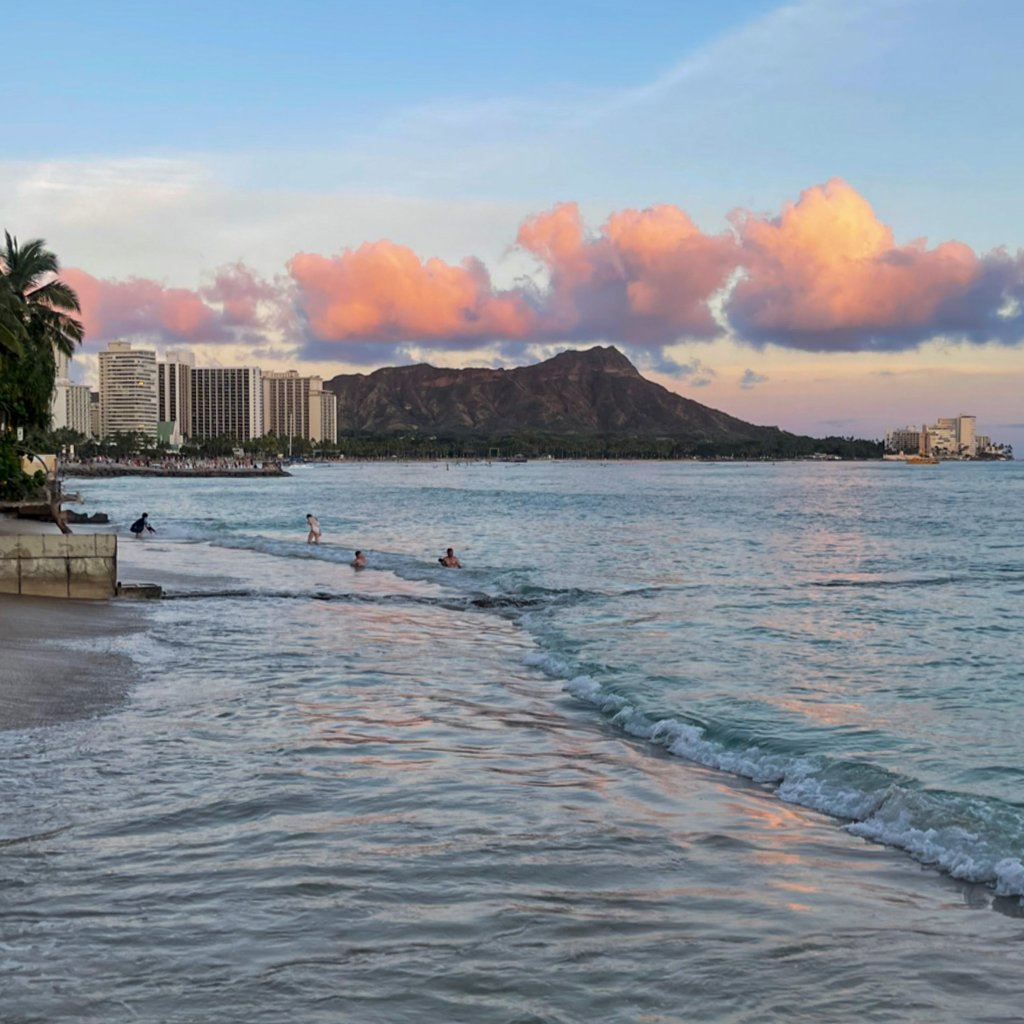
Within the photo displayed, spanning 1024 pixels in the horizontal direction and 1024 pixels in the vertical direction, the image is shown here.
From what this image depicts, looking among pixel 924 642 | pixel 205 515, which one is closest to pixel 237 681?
pixel 924 642

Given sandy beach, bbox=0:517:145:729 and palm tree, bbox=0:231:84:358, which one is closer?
sandy beach, bbox=0:517:145:729

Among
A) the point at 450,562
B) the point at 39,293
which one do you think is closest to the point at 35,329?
the point at 39,293

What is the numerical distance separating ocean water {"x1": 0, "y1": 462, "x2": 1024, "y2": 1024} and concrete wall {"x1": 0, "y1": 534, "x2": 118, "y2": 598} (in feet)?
4.91

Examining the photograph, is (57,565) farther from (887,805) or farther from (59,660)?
(887,805)

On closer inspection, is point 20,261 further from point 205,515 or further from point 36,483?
point 205,515

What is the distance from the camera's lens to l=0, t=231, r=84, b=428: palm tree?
51.4m

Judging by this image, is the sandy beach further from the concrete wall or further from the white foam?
the white foam

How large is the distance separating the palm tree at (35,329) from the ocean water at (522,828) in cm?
3531

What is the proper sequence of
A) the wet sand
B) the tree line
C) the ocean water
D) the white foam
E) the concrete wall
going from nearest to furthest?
the ocean water
the white foam
the wet sand
the concrete wall
the tree line

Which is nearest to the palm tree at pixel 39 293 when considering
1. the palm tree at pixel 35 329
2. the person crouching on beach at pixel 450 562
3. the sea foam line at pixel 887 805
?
the palm tree at pixel 35 329

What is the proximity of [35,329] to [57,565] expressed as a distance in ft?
122

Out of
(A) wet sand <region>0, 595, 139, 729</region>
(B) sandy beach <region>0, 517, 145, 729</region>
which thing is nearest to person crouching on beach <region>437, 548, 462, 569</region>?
(B) sandy beach <region>0, 517, 145, 729</region>

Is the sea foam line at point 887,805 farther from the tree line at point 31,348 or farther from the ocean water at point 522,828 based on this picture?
the tree line at point 31,348

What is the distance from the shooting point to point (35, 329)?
54.2 m
